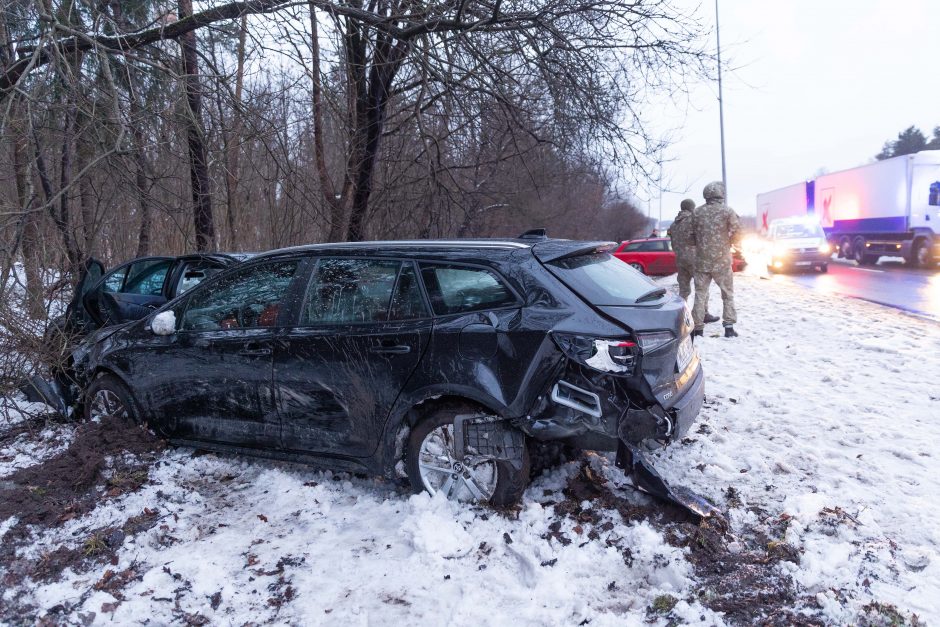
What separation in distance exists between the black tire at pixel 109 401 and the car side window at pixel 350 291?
1.76m

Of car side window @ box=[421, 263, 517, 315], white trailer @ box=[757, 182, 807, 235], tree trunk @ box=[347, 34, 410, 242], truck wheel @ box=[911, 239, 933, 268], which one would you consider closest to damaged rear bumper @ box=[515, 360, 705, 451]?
car side window @ box=[421, 263, 517, 315]

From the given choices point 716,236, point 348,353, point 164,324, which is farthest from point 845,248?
point 164,324

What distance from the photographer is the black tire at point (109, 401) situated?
15.5 feet

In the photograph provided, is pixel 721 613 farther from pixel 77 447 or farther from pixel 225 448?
pixel 77 447

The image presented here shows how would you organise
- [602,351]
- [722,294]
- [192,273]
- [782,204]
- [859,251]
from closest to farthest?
1. [602,351]
2. [192,273]
3. [722,294]
4. [859,251]
5. [782,204]

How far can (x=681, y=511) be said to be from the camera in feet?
11.1

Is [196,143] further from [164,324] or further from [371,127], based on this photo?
[164,324]

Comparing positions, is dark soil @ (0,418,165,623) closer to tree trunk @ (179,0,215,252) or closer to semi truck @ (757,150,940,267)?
tree trunk @ (179,0,215,252)

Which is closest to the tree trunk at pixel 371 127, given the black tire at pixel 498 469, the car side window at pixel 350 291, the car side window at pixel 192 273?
the car side window at pixel 192 273

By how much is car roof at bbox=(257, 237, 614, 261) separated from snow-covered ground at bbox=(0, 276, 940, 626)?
4.30ft

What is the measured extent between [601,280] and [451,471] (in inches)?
55.1

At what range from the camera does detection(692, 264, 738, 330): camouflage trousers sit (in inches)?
321

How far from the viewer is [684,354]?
3.77 m

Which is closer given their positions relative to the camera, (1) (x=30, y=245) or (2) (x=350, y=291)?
(2) (x=350, y=291)
